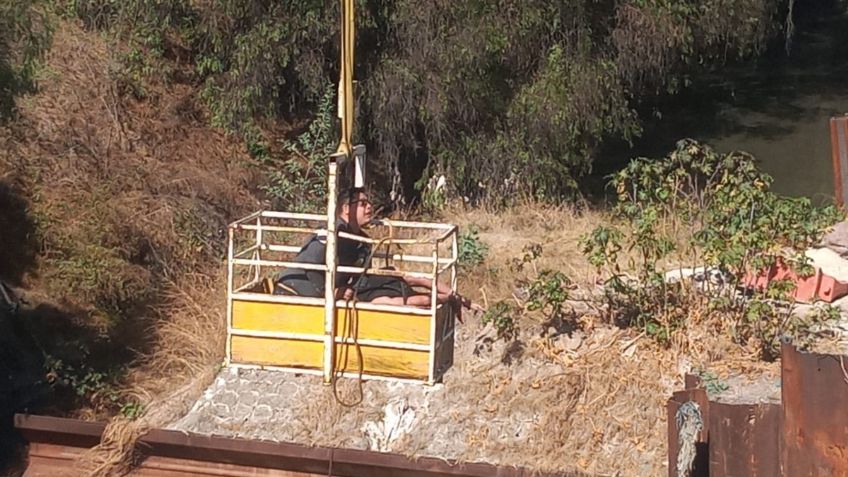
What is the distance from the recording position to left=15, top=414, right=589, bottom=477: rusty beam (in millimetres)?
5488

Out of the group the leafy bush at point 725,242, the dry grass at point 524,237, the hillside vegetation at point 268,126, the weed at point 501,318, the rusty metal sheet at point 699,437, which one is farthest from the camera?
the hillside vegetation at point 268,126

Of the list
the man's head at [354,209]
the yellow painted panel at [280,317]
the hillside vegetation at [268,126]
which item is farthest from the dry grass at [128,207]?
the man's head at [354,209]

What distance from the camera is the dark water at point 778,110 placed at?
16.7 m

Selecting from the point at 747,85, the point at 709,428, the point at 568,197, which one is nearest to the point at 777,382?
the point at 709,428

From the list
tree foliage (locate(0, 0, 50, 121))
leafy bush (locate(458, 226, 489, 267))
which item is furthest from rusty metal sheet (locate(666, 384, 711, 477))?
tree foliage (locate(0, 0, 50, 121))

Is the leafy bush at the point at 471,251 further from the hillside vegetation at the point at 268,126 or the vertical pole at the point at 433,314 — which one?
the vertical pole at the point at 433,314

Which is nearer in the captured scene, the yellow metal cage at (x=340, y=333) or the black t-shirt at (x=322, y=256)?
the yellow metal cage at (x=340, y=333)

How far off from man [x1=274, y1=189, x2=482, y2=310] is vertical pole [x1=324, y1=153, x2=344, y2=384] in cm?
10

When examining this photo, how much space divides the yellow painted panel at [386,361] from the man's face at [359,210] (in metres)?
0.77

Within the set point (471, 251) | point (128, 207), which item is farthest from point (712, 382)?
point (128, 207)

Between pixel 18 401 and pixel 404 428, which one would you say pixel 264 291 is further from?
pixel 18 401

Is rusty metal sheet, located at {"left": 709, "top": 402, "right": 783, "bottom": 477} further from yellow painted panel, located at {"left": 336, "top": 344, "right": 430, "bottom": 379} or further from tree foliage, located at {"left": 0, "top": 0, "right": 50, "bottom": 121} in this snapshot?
tree foliage, located at {"left": 0, "top": 0, "right": 50, "bottom": 121}

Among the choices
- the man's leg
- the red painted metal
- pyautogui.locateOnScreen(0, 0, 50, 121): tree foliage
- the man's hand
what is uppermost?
pyautogui.locateOnScreen(0, 0, 50, 121): tree foliage

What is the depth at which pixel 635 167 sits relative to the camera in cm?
795
